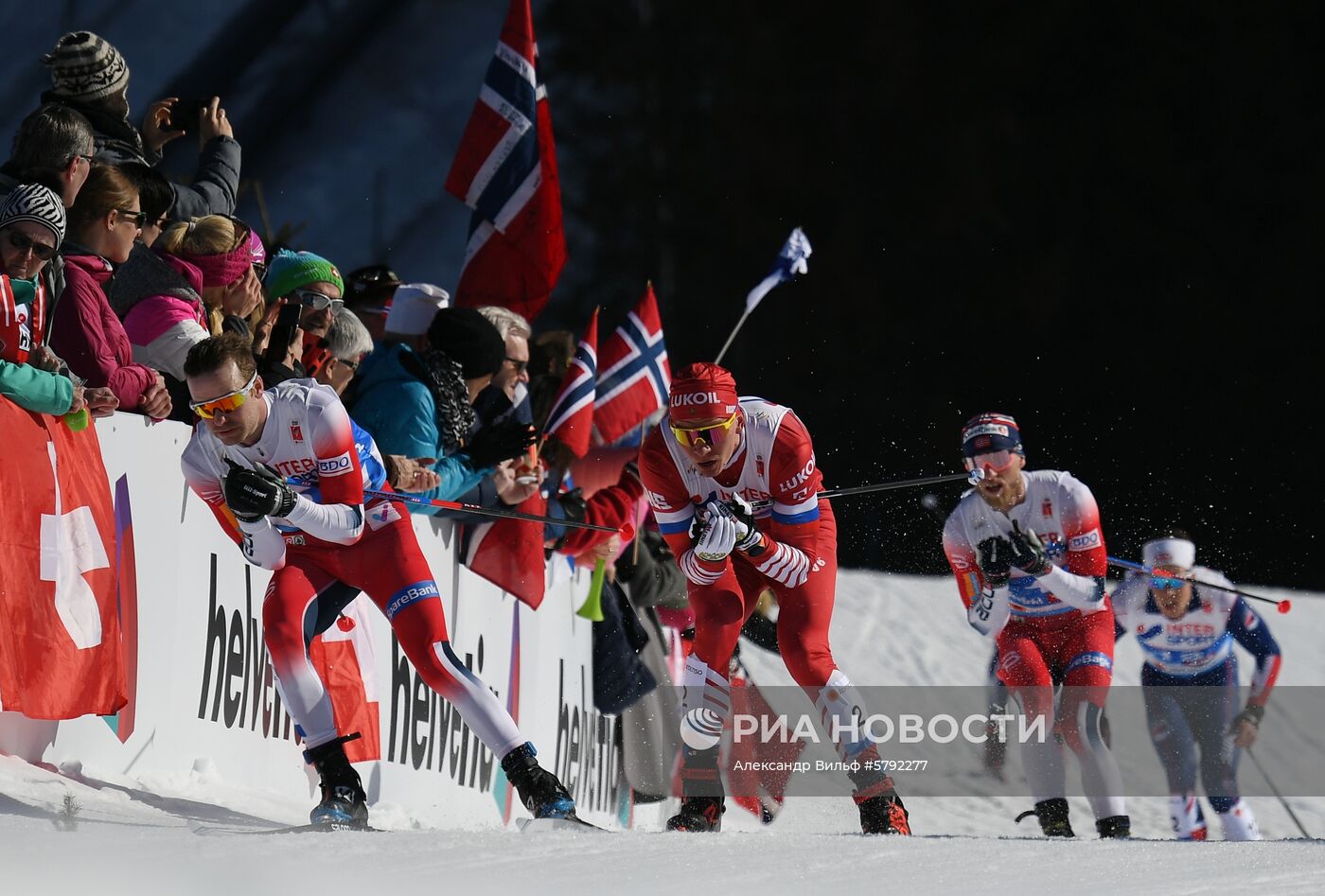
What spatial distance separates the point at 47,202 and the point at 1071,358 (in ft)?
41.2

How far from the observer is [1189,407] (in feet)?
53.4

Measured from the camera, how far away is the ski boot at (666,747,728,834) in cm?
591

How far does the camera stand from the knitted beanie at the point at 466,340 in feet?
22.2

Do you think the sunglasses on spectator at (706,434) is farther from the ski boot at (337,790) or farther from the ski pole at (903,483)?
the ski boot at (337,790)

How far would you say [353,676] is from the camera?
629cm

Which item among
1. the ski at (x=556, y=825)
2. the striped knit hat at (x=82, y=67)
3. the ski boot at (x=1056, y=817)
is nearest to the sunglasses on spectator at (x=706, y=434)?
the ski at (x=556, y=825)

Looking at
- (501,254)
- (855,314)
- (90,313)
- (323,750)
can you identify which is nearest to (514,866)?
(323,750)

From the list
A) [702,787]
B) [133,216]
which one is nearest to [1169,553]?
[702,787]

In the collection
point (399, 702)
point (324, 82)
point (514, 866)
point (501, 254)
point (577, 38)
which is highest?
point (577, 38)

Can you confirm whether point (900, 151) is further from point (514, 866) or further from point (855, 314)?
point (514, 866)

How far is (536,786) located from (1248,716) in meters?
4.33

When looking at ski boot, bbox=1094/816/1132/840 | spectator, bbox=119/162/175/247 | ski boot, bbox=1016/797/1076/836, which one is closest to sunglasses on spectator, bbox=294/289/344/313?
spectator, bbox=119/162/175/247

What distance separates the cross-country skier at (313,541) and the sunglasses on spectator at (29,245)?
473 millimetres

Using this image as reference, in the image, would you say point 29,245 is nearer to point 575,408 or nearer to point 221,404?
point 221,404
